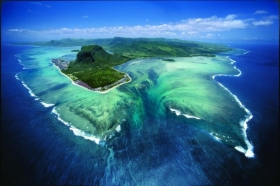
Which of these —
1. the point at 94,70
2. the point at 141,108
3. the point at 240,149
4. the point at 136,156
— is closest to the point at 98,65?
the point at 94,70

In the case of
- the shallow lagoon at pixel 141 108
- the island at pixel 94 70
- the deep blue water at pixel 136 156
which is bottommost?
the deep blue water at pixel 136 156

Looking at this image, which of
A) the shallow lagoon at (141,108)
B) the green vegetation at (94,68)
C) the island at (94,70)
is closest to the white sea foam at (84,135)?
the shallow lagoon at (141,108)

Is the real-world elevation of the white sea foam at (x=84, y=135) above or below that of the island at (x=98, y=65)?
below

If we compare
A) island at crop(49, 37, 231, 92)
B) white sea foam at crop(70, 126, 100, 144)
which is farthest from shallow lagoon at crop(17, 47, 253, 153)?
island at crop(49, 37, 231, 92)

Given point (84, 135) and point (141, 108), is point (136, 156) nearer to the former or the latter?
point (84, 135)

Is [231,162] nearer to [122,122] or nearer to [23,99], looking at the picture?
[122,122]

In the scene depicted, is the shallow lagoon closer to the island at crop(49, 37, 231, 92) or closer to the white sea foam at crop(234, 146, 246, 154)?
the white sea foam at crop(234, 146, 246, 154)

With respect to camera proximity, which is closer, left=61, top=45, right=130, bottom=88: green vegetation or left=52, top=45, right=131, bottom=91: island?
left=52, top=45, right=131, bottom=91: island

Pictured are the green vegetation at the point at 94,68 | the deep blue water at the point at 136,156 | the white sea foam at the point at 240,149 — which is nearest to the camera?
the deep blue water at the point at 136,156

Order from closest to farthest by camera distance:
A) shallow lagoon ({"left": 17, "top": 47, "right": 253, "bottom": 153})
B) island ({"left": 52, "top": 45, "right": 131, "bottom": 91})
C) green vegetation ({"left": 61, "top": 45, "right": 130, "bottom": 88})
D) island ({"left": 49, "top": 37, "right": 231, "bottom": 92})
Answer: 1. shallow lagoon ({"left": 17, "top": 47, "right": 253, "bottom": 153})
2. island ({"left": 52, "top": 45, "right": 131, "bottom": 91})
3. island ({"left": 49, "top": 37, "right": 231, "bottom": 92})
4. green vegetation ({"left": 61, "top": 45, "right": 130, "bottom": 88})

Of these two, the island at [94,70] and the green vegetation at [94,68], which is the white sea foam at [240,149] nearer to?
the island at [94,70]
